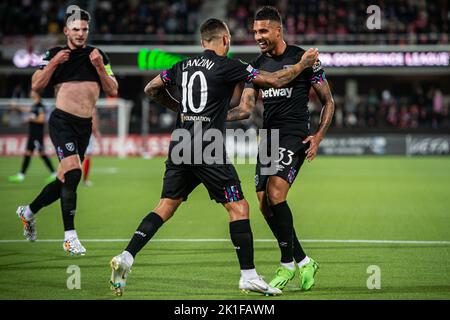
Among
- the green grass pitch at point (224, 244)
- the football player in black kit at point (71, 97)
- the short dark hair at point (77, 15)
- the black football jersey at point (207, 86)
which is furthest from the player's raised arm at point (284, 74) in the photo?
the short dark hair at point (77, 15)

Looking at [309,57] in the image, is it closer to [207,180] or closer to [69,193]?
[207,180]

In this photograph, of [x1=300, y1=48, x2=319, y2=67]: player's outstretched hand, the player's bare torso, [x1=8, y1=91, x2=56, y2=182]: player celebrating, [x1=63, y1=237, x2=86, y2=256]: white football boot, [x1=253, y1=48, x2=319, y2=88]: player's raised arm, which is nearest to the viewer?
[x1=253, y1=48, x2=319, y2=88]: player's raised arm

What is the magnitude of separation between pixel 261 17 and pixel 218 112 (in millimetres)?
1094

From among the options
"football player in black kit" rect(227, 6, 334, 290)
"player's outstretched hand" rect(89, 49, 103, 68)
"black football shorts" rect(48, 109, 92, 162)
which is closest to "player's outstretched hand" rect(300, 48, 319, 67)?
"football player in black kit" rect(227, 6, 334, 290)

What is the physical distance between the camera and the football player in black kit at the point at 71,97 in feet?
31.1

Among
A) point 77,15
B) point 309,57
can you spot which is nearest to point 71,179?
→ point 77,15

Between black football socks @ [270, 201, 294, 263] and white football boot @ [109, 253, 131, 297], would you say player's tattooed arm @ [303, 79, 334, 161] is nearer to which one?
black football socks @ [270, 201, 294, 263]

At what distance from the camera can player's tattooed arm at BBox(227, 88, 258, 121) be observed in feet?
25.1

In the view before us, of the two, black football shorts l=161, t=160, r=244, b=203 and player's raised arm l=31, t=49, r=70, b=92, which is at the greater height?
player's raised arm l=31, t=49, r=70, b=92

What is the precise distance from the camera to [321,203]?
626 inches

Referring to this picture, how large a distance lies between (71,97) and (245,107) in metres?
2.86

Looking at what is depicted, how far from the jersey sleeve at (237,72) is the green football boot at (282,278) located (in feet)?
6.04

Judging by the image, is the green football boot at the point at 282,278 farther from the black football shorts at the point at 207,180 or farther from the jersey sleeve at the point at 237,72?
the jersey sleeve at the point at 237,72

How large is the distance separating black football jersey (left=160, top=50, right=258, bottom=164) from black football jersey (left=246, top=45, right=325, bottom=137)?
0.67 meters
